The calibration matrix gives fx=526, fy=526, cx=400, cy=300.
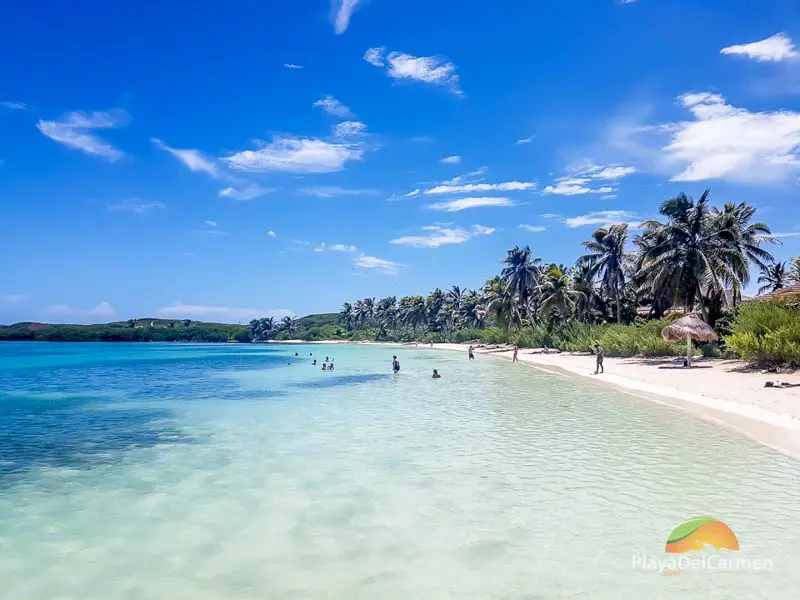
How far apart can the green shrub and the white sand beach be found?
0.89 metres

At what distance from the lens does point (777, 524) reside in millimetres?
6664

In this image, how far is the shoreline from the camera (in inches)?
466

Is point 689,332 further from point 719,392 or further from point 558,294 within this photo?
point 558,294

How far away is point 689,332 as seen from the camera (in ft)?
85.3

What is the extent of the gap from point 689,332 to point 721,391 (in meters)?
9.26

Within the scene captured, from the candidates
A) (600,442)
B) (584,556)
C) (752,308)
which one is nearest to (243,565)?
(584,556)

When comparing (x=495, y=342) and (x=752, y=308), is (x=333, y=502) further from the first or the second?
(x=495, y=342)

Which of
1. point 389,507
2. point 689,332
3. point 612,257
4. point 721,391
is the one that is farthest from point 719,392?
point 612,257

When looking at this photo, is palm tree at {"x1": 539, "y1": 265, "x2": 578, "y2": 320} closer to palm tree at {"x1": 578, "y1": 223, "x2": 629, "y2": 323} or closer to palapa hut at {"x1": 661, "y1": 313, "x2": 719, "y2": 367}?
palm tree at {"x1": 578, "y1": 223, "x2": 629, "y2": 323}

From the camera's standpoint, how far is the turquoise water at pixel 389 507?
554 centimetres

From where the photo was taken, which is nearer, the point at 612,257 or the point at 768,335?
the point at 768,335

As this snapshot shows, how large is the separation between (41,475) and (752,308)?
2630 cm

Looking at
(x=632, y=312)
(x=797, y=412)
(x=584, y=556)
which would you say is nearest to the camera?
(x=584, y=556)

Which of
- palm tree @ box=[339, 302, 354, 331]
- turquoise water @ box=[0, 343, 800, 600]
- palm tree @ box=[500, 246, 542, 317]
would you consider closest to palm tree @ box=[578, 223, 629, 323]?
palm tree @ box=[500, 246, 542, 317]
